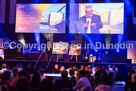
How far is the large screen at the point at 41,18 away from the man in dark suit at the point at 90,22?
1.34 m

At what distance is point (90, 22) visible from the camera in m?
16.2

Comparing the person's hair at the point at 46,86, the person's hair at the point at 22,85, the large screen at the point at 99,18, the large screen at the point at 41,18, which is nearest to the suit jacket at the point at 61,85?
the person's hair at the point at 46,86

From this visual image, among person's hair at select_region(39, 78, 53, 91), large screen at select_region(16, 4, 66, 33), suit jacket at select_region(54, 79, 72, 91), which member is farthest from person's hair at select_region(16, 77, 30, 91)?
large screen at select_region(16, 4, 66, 33)

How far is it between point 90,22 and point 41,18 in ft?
11.1

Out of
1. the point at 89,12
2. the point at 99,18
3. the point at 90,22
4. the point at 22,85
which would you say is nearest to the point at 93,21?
the point at 90,22

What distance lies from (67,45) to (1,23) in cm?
536

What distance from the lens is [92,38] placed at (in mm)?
17156

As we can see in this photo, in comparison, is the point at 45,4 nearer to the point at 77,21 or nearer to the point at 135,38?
the point at 77,21

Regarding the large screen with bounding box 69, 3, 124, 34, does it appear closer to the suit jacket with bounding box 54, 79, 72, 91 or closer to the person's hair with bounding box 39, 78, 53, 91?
the suit jacket with bounding box 54, 79, 72, 91

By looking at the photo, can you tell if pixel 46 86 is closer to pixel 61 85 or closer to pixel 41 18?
pixel 61 85

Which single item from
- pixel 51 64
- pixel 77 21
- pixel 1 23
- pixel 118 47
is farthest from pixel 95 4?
pixel 1 23

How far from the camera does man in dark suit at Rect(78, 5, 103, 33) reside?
16.1 m

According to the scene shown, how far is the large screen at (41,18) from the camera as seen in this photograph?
16.6 m

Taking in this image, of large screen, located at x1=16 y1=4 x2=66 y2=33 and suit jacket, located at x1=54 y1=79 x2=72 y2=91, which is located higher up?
large screen, located at x1=16 y1=4 x2=66 y2=33
